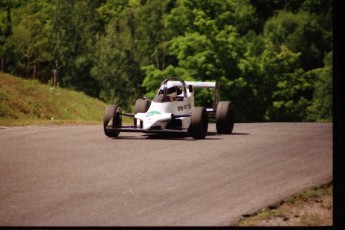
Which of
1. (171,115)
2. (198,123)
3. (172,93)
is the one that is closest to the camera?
(198,123)

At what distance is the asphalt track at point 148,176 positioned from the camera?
780cm

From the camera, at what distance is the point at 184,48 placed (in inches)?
1266

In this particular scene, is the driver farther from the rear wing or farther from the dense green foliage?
the dense green foliage

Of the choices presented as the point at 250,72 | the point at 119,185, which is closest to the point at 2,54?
the point at 119,185

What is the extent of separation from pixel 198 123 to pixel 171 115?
735 mm

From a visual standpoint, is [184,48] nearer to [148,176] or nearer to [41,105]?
[41,105]

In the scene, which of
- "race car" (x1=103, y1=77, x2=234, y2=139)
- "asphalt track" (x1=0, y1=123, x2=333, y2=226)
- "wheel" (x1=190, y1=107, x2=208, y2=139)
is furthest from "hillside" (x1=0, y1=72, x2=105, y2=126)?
"wheel" (x1=190, y1=107, x2=208, y2=139)

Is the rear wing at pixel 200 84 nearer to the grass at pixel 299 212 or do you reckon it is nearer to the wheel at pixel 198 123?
the wheel at pixel 198 123

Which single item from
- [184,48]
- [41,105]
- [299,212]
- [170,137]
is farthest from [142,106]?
[184,48]

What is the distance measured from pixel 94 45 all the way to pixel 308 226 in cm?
1005

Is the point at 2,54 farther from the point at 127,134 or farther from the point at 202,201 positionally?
the point at 202,201

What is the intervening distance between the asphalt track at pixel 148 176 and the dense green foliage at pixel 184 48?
6.75ft

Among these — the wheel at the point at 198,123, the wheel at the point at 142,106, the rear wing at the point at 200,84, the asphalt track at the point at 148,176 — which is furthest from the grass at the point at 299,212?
the wheel at the point at 142,106
